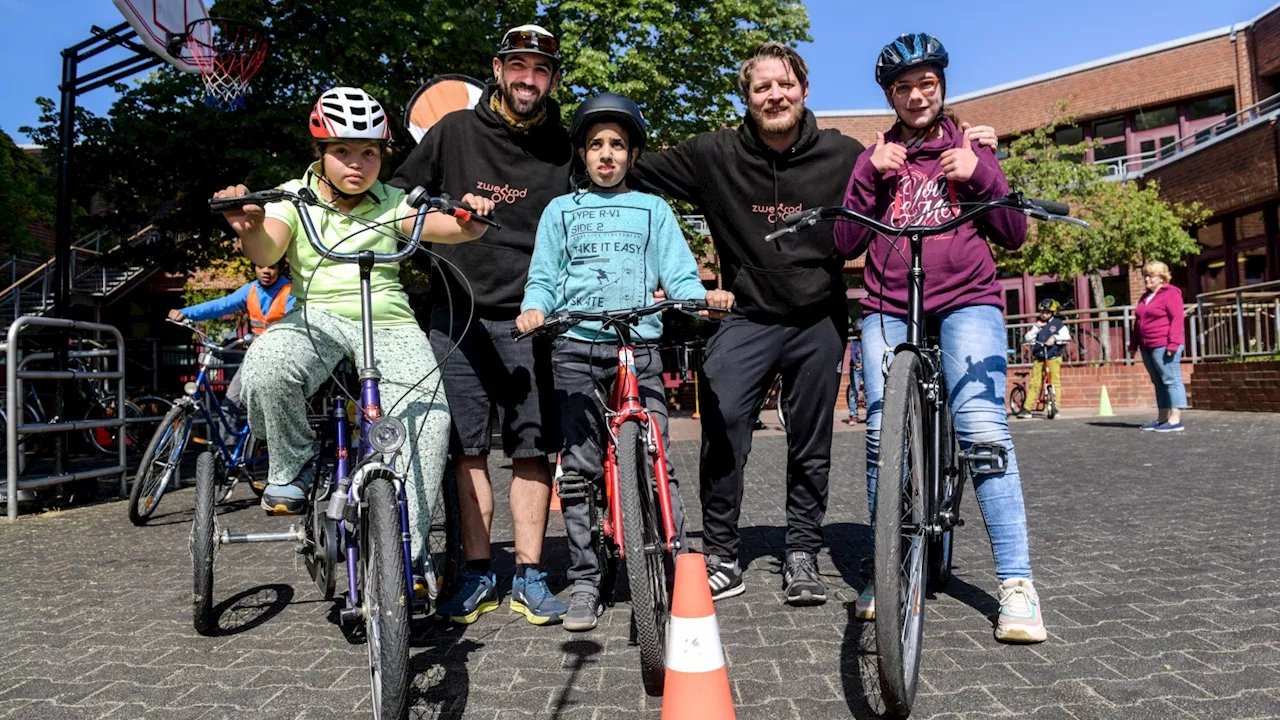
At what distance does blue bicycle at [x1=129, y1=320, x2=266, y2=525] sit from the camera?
7051mm

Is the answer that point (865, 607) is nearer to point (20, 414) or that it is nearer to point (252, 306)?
point (252, 306)

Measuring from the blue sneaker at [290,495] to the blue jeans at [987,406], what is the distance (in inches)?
86.0

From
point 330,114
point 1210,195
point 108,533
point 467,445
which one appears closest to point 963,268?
point 467,445

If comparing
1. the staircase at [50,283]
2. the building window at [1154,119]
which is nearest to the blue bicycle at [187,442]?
the staircase at [50,283]

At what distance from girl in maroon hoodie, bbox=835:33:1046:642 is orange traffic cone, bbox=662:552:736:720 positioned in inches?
46.4

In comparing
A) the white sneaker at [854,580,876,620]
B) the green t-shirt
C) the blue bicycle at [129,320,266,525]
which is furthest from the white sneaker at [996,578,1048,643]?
the blue bicycle at [129,320,266,525]

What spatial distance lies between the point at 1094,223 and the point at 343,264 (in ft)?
87.7

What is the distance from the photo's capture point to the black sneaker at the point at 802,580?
4102mm

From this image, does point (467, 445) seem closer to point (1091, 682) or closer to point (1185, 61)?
point (1091, 682)

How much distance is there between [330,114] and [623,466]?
1.78m

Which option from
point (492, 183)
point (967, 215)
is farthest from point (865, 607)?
point (492, 183)

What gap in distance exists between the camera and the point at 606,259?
3986 mm

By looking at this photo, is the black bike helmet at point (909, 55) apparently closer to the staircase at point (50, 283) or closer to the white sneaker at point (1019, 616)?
the white sneaker at point (1019, 616)

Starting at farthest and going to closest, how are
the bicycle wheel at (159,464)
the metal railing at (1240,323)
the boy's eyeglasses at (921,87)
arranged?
1. the metal railing at (1240,323)
2. the bicycle wheel at (159,464)
3. the boy's eyeglasses at (921,87)
